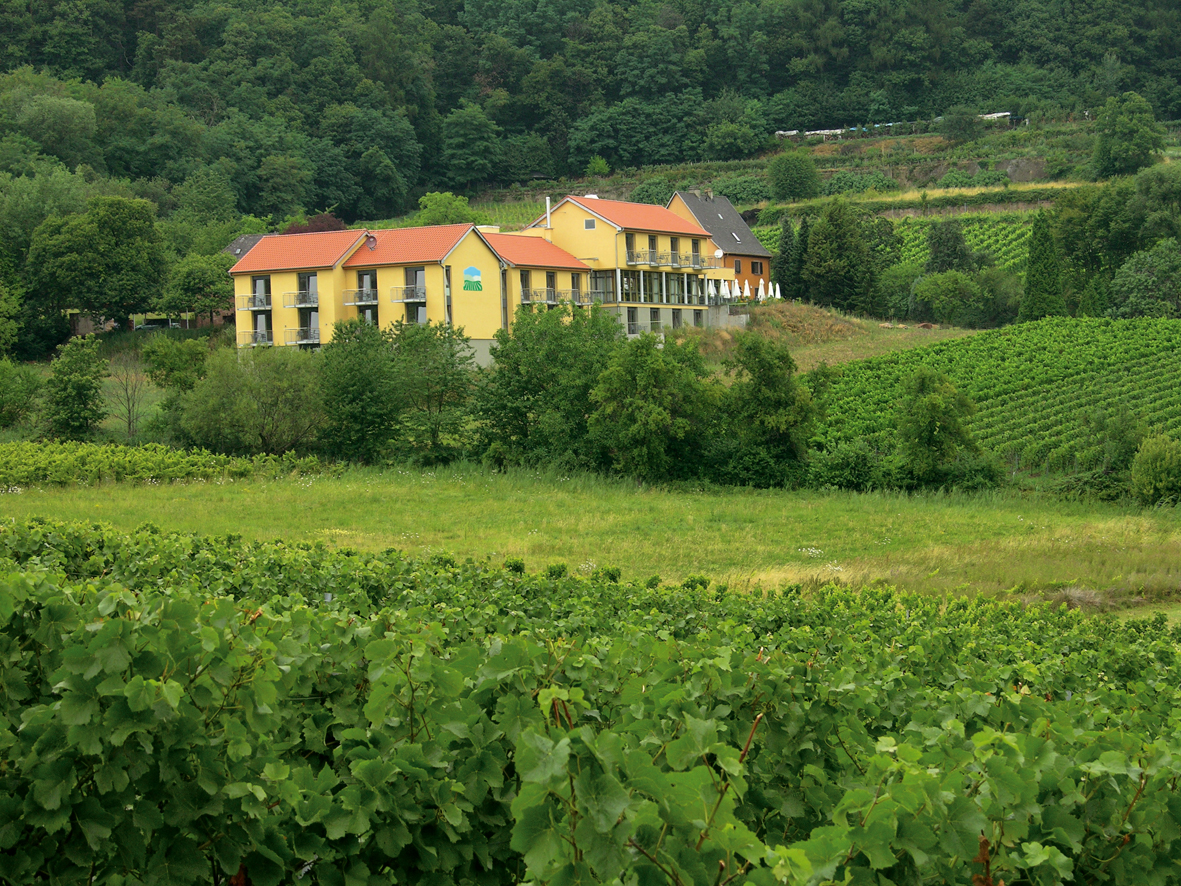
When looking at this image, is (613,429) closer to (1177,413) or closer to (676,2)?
(1177,413)

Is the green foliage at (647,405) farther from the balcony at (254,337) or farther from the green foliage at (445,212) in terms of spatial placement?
the green foliage at (445,212)

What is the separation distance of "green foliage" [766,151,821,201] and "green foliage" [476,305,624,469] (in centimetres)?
7205

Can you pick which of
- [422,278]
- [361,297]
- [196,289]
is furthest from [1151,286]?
[196,289]

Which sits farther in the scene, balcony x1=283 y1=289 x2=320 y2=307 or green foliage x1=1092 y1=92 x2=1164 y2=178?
green foliage x1=1092 y1=92 x2=1164 y2=178

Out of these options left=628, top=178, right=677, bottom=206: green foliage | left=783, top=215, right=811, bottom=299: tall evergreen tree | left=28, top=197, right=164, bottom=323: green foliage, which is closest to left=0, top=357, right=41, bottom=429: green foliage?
left=28, top=197, right=164, bottom=323: green foliage

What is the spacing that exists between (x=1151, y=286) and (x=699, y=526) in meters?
54.7

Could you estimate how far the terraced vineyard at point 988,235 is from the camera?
91188 mm

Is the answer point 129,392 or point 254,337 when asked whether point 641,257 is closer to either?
point 254,337

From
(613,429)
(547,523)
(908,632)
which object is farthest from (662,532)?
(908,632)

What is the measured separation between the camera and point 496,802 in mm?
4586

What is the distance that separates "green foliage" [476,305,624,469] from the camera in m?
39.8

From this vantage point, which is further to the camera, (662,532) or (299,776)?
(662,532)

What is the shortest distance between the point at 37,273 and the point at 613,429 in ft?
143

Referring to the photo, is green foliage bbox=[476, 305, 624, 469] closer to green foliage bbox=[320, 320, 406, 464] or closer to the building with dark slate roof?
green foliage bbox=[320, 320, 406, 464]
